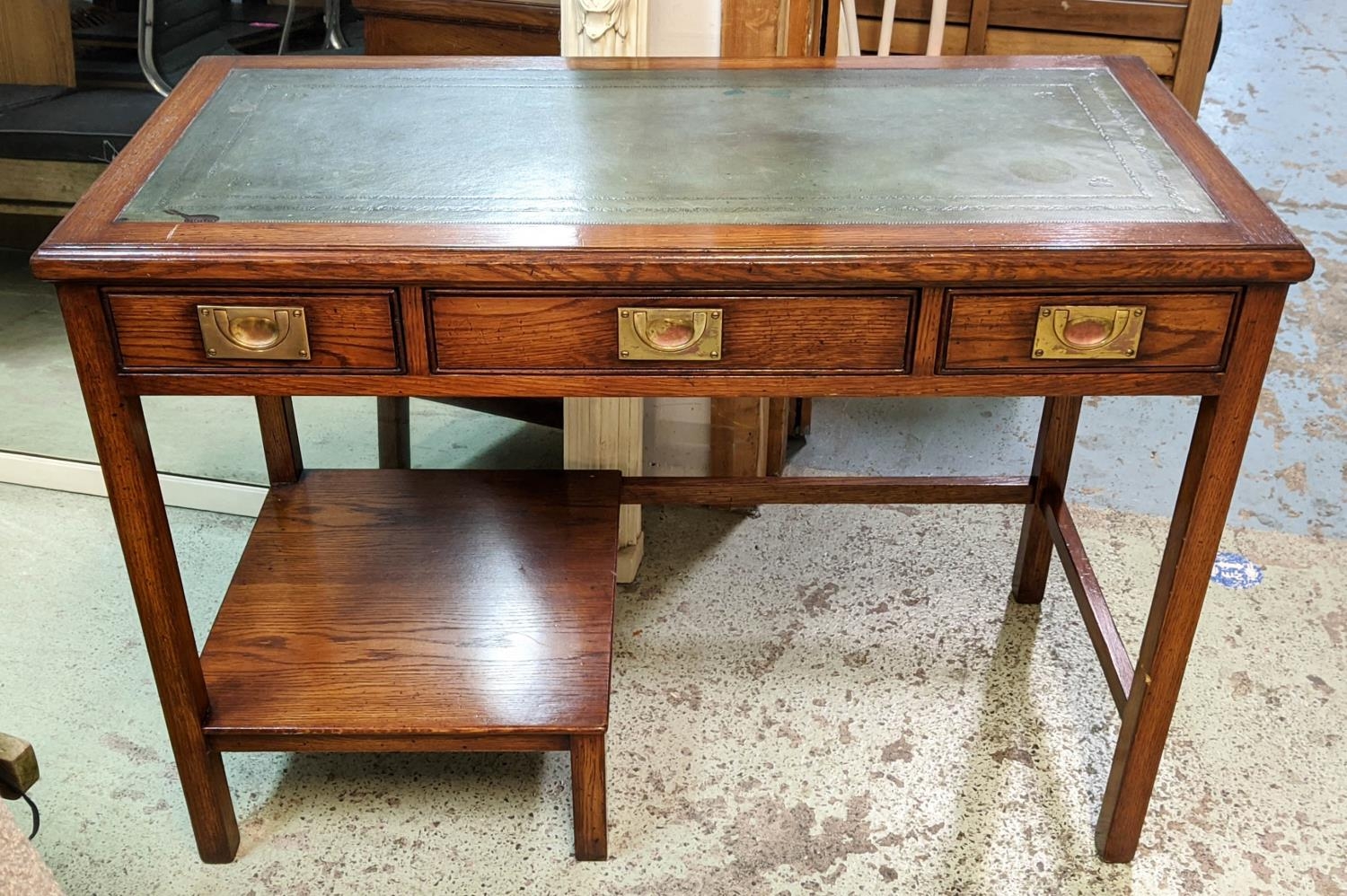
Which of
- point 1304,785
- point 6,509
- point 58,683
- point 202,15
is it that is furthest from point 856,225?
point 6,509

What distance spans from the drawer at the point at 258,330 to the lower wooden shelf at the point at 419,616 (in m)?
0.55

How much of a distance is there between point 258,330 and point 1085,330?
0.98m

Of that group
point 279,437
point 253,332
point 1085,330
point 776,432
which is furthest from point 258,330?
point 776,432

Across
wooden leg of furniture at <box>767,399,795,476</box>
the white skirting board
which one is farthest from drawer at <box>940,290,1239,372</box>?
the white skirting board

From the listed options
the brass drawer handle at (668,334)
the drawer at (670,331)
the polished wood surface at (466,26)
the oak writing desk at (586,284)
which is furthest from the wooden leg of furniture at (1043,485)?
the polished wood surface at (466,26)

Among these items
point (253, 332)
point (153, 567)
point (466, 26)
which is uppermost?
point (466, 26)

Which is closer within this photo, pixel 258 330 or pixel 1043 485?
pixel 258 330

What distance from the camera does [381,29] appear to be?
7.92ft

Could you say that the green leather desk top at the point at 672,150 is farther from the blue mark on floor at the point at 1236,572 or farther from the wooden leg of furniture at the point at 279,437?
the blue mark on floor at the point at 1236,572

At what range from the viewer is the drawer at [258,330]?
1440 mm

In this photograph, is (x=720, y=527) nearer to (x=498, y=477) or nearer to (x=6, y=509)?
(x=498, y=477)

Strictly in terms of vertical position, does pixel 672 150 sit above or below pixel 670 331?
above

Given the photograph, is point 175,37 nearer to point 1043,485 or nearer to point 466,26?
point 466,26

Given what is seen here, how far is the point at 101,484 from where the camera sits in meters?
2.72
